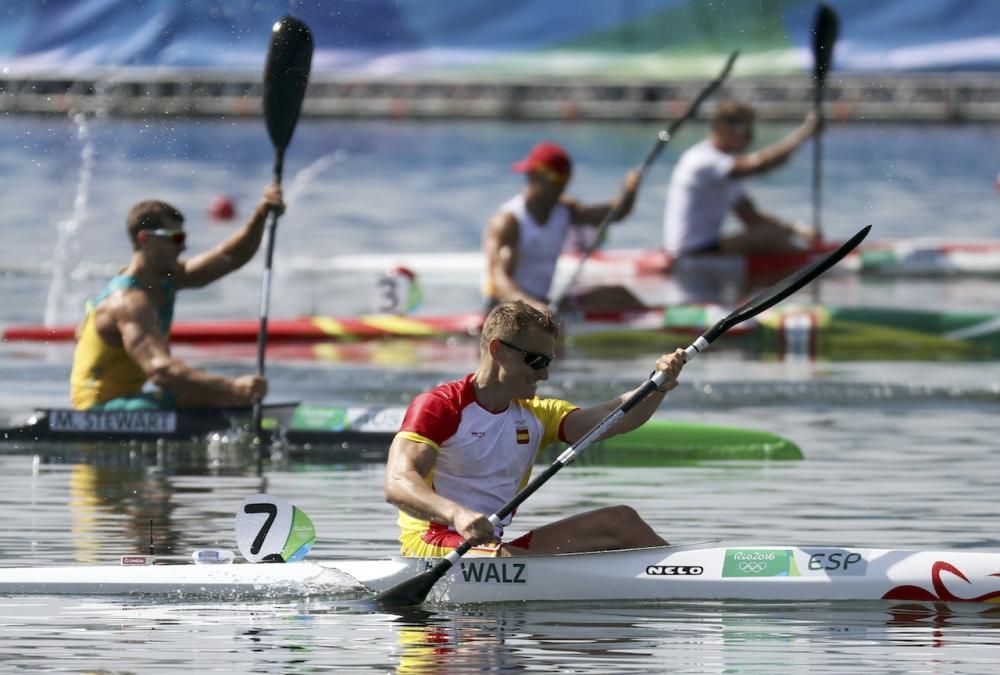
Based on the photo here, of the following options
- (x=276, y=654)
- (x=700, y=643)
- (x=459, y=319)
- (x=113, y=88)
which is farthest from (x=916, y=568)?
(x=113, y=88)

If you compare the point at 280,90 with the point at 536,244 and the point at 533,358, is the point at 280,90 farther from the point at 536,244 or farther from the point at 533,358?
the point at 533,358

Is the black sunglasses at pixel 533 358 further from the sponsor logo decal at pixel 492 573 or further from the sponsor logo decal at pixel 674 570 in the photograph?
the sponsor logo decal at pixel 674 570

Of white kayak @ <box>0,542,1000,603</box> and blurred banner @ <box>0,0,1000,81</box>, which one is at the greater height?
blurred banner @ <box>0,0,1000,81</box>

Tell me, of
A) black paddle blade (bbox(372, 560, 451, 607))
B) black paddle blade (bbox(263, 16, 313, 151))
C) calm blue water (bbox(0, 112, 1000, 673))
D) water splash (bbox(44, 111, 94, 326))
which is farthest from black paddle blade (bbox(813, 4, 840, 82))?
black paddle blade (bbox(372, 560, 451, 607))

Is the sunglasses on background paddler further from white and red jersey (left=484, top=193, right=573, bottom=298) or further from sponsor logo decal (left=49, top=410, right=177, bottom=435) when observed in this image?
white and red jersey (left=484, top=193, right=573, bottom=298)

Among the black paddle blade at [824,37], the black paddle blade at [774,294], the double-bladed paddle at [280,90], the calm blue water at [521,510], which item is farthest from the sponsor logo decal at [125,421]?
the black paddle blade at [824,37]

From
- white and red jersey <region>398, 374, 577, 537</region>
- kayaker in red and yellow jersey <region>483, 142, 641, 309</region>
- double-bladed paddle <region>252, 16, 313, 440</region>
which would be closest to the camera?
white and red jersey <region>398, 374, 577, 537</region>

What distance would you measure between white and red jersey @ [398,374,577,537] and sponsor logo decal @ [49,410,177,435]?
13.7 ft

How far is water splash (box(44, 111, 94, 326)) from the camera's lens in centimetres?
2225

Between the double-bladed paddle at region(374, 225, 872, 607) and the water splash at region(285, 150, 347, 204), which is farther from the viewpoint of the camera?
the water splash at region(285, 150, 347, 204)

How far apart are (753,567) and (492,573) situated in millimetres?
1019

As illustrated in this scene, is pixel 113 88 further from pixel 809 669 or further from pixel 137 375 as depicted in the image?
pixel 809 669

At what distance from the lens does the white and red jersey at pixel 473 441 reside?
8.69 m

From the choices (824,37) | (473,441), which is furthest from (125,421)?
(824,37)
